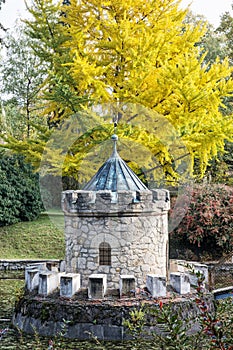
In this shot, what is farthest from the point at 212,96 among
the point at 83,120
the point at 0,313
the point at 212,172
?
the point at 0,313

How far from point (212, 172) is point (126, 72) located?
6017 mm

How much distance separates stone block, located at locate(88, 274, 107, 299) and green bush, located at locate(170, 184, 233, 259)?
6.45 meters

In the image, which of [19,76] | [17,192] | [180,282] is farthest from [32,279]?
[19,76]

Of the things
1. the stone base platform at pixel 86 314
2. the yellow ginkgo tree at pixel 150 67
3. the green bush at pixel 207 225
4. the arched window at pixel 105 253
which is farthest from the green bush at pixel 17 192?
the stone base platform at pixel 86 314

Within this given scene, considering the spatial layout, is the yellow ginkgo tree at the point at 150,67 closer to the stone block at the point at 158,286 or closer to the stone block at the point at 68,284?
the stone block at the point at 158,286

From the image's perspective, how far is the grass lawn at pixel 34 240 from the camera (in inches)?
579

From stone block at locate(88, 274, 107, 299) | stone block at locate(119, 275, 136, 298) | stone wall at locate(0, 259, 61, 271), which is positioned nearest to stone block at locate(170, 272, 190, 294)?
stone block at locate(119, 275, 136, 298)

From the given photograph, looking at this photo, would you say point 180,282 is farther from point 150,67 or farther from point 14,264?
point 14,264

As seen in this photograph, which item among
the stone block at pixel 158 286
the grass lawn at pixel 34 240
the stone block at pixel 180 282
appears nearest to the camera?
the stone block at pixel 158 286

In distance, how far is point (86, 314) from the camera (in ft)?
26.0

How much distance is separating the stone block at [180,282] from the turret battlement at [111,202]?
110 centimetres

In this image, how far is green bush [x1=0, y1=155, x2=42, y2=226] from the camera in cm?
1636

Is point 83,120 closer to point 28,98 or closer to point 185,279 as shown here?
point 185,279

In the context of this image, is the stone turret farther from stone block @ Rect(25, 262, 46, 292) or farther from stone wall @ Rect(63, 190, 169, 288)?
stone block @ Rect(25, 262, 46, 292)
